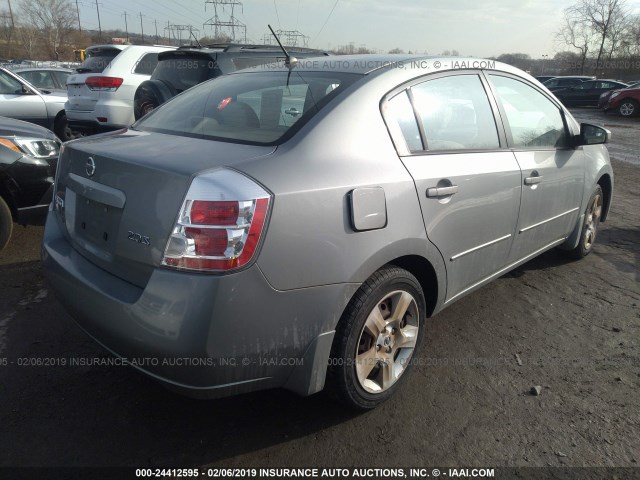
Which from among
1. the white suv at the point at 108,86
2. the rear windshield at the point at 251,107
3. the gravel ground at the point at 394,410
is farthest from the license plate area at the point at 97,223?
the white suv at the point at 108,86

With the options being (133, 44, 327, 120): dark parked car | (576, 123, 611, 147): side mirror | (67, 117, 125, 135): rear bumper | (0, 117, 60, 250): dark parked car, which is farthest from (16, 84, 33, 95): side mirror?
(576, 123, 611, 147): side mirror

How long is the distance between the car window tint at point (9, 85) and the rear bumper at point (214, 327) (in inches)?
313

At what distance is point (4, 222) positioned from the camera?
13.7ft

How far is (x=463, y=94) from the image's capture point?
293 centimetres

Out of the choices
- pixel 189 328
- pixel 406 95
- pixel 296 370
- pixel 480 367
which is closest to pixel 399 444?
pixel 296 370

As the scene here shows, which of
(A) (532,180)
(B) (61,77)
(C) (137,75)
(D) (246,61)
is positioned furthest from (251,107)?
(B) (61,77)

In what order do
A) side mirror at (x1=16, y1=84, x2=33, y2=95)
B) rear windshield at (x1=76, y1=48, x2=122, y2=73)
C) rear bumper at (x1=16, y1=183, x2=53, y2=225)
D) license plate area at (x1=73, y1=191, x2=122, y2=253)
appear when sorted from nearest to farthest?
1. license plate area at (x1=73, y1=191, x2=122, y2=253)
2. rear bumper at (x1=16, y1=183, x2=53, y2=225)
3. rear windshield at (x1=76, y1=48, x2=122, y2=73)
4. side mirror at (x1=16, y1=84, x2=33, y2=95)

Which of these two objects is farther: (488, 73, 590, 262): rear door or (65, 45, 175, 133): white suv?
(65, 45, 175, 133): white suv

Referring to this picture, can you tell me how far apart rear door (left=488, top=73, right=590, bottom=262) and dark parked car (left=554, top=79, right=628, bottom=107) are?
23987 mm

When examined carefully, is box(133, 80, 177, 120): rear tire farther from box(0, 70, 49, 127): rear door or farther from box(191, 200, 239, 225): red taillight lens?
box(191, 200, 239, 225): red taillight lens

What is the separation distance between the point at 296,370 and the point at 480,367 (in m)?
1.35

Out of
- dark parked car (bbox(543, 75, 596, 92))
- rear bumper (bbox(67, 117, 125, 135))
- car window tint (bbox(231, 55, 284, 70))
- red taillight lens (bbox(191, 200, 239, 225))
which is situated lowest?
rear bumper (bbox(67, 117, 125, 135))

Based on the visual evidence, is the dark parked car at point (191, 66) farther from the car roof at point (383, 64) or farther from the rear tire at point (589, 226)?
the rear tire at point (589, 226)

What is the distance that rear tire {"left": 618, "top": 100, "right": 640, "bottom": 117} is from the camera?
20797mm
